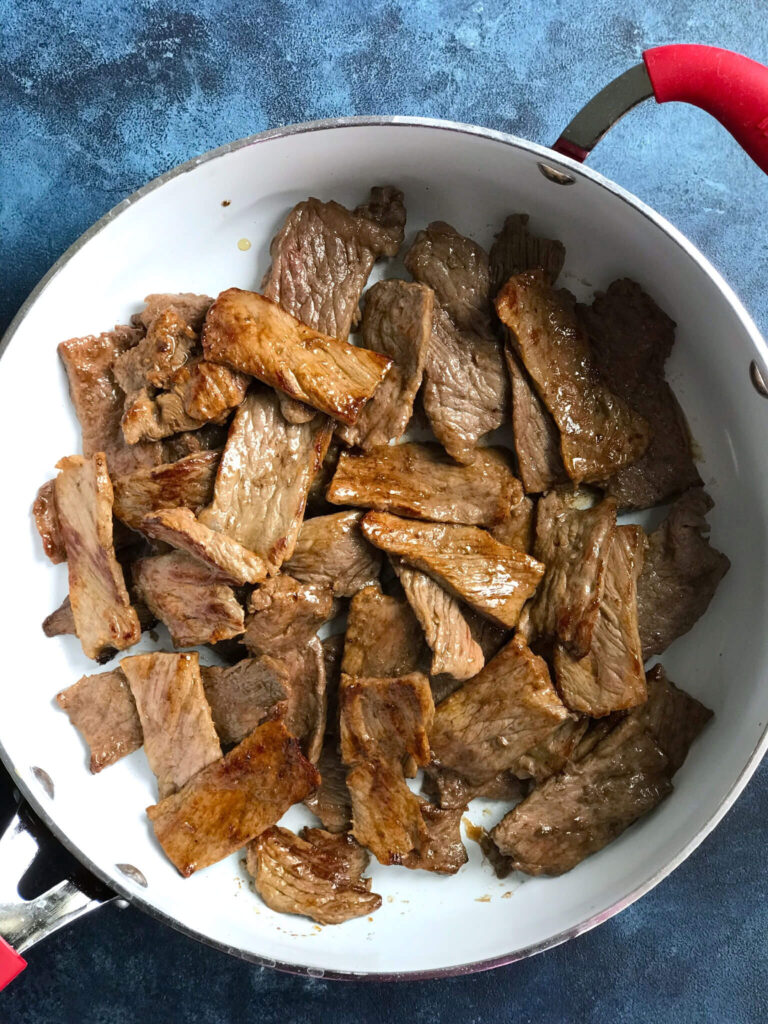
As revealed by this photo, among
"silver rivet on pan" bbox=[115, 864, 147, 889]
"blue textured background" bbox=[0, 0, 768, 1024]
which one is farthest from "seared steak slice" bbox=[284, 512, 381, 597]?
"blue textured background" bbox=[0, 0, 768, 1024]

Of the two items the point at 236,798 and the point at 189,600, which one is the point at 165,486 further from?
the point at 236,798

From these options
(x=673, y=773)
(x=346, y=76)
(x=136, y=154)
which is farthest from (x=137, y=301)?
(x=673, y=773)

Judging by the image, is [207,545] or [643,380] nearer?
[207,545]

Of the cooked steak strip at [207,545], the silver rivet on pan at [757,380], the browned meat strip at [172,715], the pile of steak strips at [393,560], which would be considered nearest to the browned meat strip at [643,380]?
the pile of steak strips at [393,560]

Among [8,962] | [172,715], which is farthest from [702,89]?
[8,962]

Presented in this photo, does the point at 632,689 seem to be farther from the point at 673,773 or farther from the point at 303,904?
the point at 303,904

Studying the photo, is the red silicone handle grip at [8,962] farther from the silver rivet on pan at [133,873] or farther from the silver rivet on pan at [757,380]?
the silver rivet on pan at [757,380]

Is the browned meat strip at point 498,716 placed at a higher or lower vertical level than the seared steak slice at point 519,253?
lower

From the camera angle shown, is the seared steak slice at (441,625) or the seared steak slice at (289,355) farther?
the seared steak slice at (441,625)
